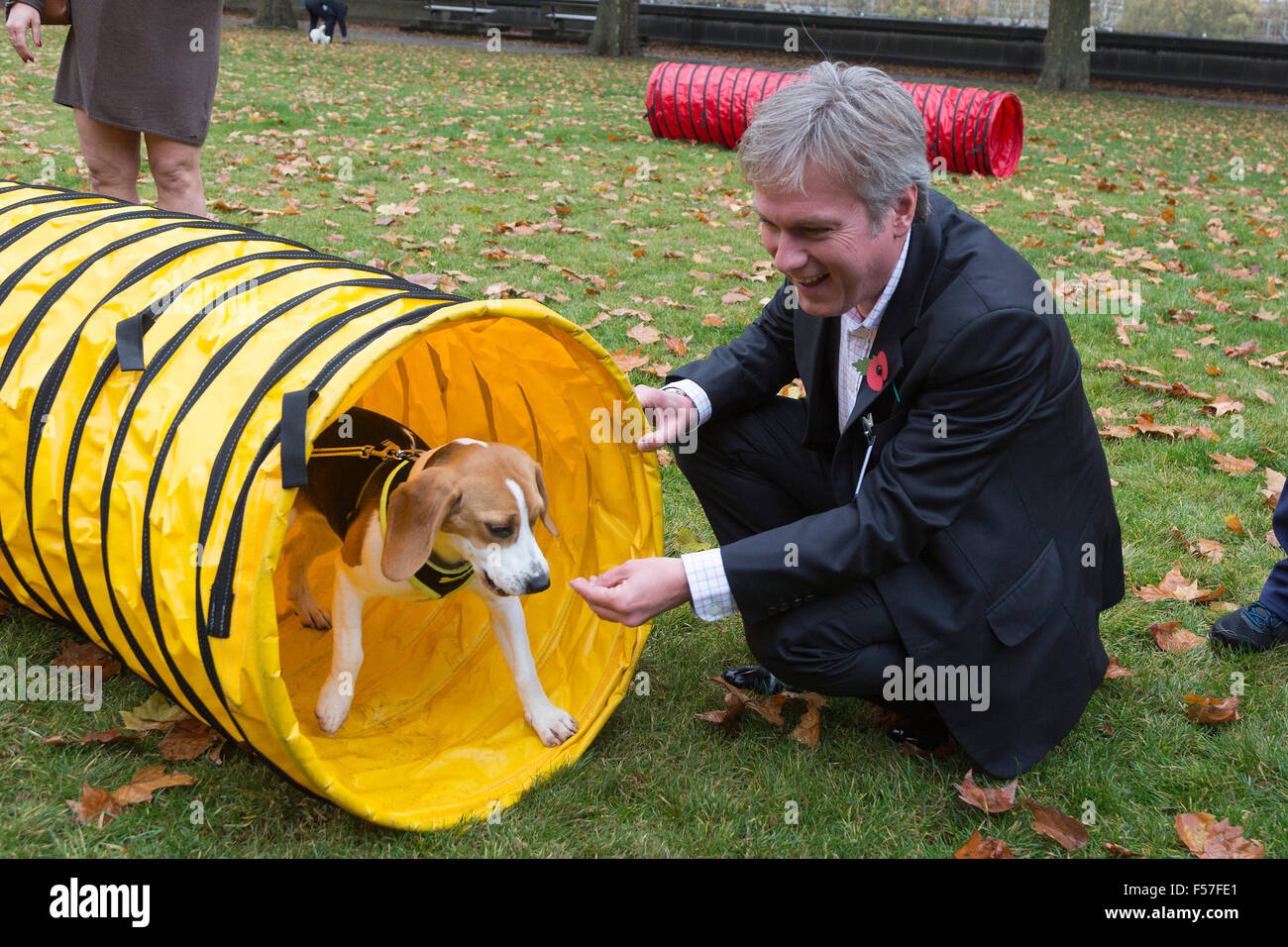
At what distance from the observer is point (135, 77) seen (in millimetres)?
4684

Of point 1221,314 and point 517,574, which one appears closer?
point 517,574

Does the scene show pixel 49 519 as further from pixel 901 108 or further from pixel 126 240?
pixel 901 108

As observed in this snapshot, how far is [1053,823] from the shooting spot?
293 cm

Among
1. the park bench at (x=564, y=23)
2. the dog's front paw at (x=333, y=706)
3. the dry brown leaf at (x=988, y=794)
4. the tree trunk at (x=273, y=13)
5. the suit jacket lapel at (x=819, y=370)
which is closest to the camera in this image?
the dry brown leaf at (x=988, y=794)

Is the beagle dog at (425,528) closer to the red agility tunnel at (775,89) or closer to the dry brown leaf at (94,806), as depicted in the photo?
the dry brown leaf at (94,806)

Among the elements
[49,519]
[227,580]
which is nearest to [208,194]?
[49,519]

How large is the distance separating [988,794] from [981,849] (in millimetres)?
185

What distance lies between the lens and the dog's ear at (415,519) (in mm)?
2861

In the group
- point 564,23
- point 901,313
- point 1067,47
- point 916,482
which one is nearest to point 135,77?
point 901,313

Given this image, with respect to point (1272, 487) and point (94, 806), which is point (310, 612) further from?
point (1272, 487)

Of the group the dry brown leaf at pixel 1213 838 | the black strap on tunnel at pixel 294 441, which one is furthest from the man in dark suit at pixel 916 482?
the black strap on tunnel at pixel 294 441

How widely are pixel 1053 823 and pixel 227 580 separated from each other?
222 cm

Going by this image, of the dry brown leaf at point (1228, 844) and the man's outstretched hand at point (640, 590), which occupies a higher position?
the man's outstretched hand at point (640, 590)

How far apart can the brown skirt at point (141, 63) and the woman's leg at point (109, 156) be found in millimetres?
113
